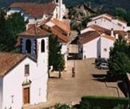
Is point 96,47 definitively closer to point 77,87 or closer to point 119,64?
point 119,64

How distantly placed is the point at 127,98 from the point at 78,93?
4.94 m

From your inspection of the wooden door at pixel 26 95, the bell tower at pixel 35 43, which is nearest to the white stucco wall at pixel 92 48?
the bell tower at pixel 35 43

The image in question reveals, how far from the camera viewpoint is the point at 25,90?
140 ft

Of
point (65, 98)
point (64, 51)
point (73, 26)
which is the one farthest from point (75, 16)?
point (65, 98)

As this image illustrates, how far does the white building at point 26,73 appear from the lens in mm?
40812

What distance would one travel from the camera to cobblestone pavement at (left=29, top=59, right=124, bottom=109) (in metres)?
44.5

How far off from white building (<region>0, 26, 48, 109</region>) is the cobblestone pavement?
1.01 metres

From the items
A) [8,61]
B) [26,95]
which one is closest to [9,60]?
[8,61]

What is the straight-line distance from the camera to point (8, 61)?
4178 cm

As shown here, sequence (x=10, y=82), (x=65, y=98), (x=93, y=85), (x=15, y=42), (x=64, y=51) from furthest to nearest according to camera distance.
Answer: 1. (x=64, y=51)
2. (x=15, y=42)
3. (x=93, y=85)
4. (x=65, y=98)
5. (x=10, y=82)

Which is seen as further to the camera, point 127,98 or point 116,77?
point 116,77

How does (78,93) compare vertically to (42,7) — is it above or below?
below

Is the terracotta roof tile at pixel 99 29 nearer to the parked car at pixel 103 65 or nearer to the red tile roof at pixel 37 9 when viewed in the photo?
the red tile roof at pixel 37 9

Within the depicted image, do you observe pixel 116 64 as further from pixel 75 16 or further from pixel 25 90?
pixel 75 16
